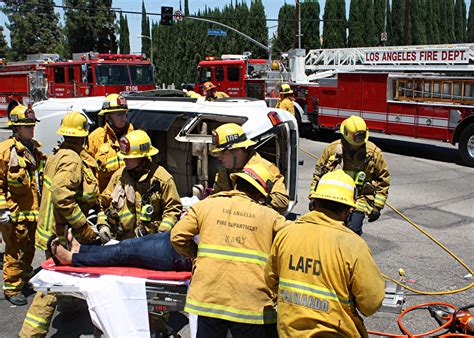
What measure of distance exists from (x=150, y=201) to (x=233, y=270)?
1.43m

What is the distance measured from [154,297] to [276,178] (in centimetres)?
149

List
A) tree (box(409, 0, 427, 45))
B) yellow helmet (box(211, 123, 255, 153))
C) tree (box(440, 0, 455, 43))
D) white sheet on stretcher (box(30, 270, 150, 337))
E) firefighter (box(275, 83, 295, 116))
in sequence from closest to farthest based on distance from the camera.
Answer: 1. white sheet on stretcher (box(30, 270, 150, 337))
2. yellow helmet (box(211, 123, 255, 153))
3. firefighter (box(275, 83, 295, 116))
4. tree (box(409, 0, 427, 45))
5. tree (box(440, 0, 455, 43))

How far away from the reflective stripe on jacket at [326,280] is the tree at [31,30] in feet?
181

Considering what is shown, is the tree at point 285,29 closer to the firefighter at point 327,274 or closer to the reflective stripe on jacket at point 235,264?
the reflective stripe on jacket at point 235,264

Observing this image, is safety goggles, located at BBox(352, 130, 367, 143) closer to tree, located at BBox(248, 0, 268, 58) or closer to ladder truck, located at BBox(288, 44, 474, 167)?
ladder truck, located at BBox(288, 44, 474, 167)

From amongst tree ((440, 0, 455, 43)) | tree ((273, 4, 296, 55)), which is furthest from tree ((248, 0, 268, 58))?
tree ((440, 0, 455, 43))

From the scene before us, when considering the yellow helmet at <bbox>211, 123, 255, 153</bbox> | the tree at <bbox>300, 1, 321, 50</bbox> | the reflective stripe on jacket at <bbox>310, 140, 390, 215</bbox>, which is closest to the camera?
the yellow helmet at <bbox>211, 123, 255, 153</bbox>

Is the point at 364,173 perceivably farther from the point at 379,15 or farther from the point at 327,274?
the point at 379,15

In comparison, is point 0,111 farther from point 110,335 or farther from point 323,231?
point 323,231

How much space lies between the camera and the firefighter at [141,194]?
4262mm

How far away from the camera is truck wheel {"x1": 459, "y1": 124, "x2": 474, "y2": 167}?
12789 mm

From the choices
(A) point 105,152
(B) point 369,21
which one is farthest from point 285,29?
(A) point 105,152

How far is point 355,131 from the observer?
5.36m

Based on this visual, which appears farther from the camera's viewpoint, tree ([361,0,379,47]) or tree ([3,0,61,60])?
tree ([3,0,61,60])
